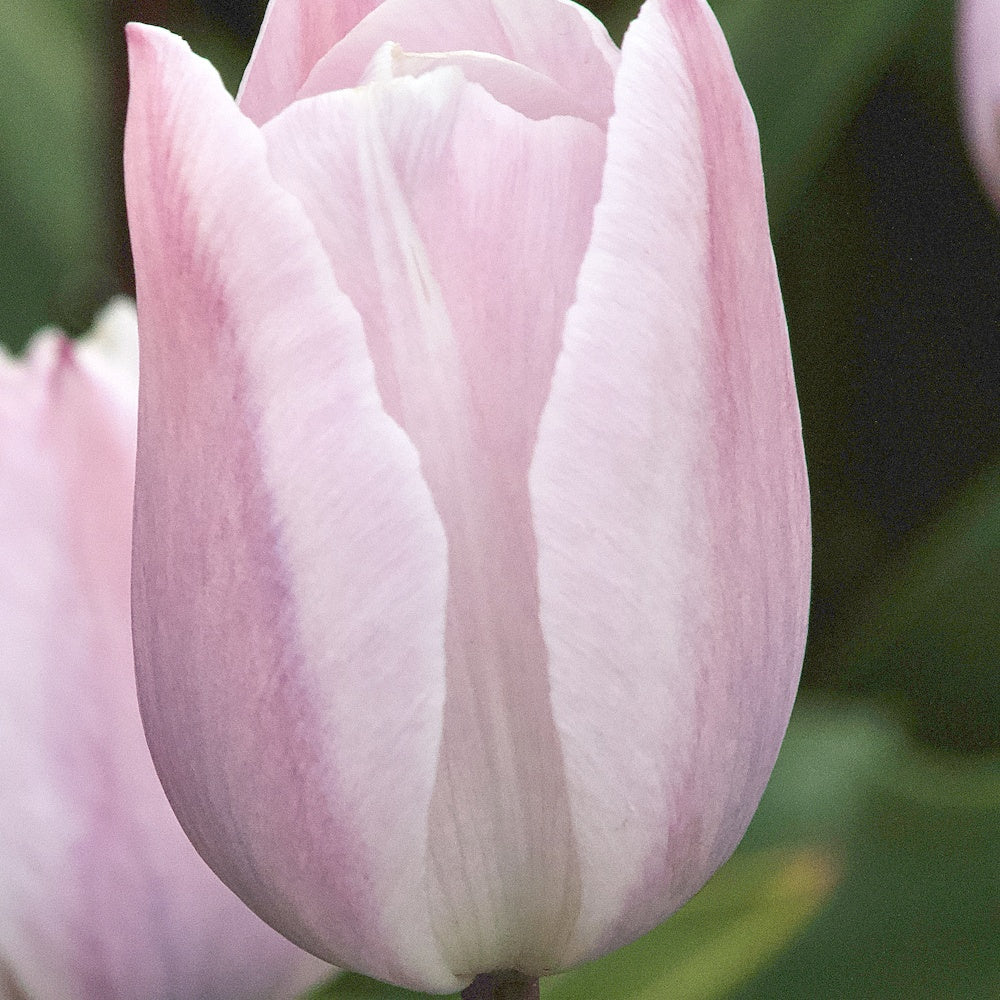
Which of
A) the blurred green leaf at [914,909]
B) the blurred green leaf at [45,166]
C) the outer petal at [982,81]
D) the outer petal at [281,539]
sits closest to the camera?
the outer petal at [281,539]

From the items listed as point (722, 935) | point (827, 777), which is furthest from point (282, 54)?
point (827, 777)

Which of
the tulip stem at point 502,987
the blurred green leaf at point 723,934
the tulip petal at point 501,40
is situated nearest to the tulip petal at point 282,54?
the tulip petal at point 501,40

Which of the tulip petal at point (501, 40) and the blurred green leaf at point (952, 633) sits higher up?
the tulip petal at point (501, 40)

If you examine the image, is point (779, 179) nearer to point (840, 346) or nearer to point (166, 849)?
point (840, 346)

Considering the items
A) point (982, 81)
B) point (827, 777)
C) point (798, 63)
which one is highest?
point (982, 81)

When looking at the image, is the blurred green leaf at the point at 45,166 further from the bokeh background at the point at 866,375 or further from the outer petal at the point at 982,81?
the outer petal at the point at 982,81

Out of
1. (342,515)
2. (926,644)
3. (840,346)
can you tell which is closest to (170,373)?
(342,515)

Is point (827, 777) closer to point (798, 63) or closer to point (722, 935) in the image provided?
point (722, 935)
